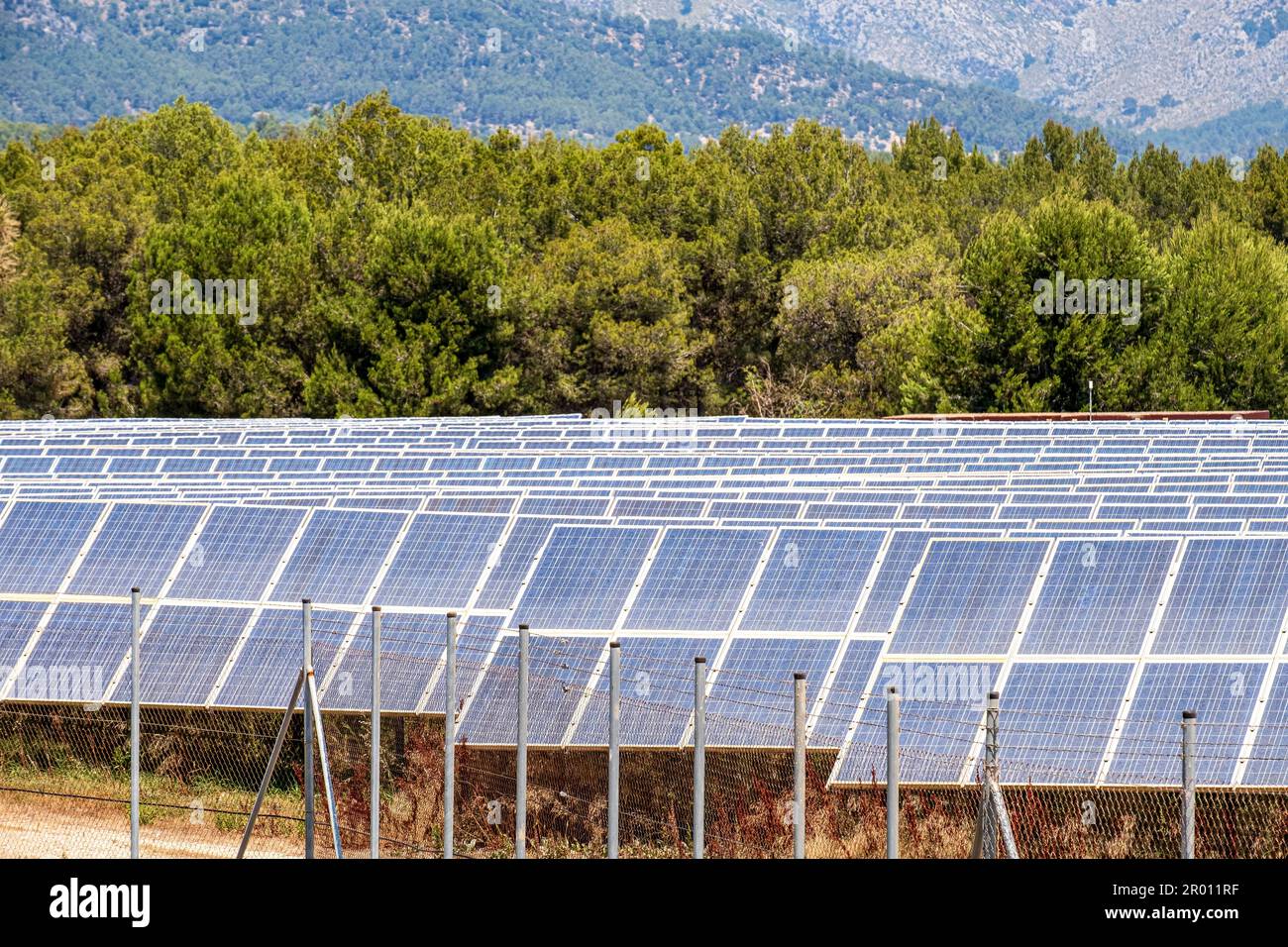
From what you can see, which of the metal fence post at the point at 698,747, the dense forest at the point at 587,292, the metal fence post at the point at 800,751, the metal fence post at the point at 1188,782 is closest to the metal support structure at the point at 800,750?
the metal fence post at the point at 800,751

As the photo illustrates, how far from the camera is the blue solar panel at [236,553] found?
2212cm

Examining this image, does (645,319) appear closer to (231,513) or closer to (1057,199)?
(1057,199)

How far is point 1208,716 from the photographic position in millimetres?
17578

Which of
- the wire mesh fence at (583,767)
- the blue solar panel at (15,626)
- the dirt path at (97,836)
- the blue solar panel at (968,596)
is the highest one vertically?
the blue solar panel at (968,596)

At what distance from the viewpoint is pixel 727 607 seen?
67.1ft

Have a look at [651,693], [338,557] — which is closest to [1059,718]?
[651,693]

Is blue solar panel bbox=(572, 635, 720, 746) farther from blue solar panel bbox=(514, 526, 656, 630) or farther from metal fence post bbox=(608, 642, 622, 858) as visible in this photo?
metal fence post bbox=(608, 642, 622, 858)

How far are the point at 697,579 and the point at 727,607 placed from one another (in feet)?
2.37

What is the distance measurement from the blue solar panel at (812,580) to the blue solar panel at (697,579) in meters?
0.23

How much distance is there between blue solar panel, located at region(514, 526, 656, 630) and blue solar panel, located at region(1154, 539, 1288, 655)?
230 inches

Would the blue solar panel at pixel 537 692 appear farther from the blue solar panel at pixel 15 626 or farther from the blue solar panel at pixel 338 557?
the blue solar panel at pixel 15 626

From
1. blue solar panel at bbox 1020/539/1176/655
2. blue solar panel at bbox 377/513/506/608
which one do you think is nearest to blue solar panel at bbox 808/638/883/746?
blue solar panel at bbox 1020/539/1176/655
